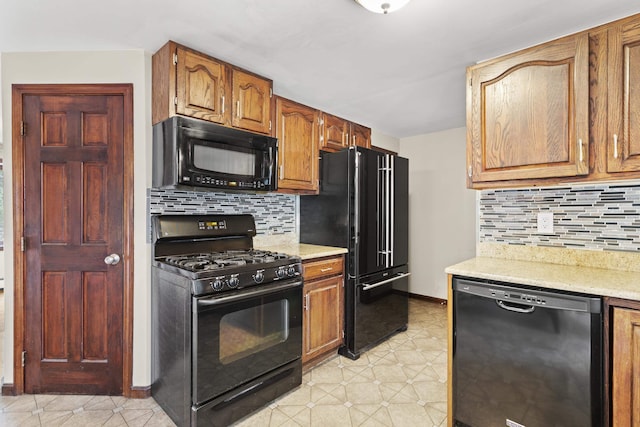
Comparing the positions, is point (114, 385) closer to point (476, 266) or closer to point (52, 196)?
point (52, 196)

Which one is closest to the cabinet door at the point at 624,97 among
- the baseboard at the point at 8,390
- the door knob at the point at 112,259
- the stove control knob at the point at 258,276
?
the stove control knob at the point at 258,276

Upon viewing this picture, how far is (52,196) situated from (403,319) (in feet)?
10.1

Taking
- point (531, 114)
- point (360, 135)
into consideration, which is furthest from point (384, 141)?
point (531, 114)

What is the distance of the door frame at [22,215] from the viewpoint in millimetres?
2123

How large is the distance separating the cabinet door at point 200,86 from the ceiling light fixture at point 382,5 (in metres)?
1.08

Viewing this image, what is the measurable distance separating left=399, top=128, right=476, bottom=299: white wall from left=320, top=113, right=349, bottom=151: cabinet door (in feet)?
4.74

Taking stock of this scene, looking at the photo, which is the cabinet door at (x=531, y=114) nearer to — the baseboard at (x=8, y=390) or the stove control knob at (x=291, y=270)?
the stove control knob at (x=291, y=270)

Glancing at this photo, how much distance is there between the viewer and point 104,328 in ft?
7.14

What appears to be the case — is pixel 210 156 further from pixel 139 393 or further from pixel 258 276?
pixel 139 393

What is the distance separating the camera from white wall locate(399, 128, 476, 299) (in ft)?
13.1

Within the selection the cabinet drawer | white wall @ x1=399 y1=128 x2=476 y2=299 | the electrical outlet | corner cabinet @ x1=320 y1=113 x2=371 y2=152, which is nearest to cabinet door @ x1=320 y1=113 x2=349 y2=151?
corner cabinet @ x1=320 y1=113 x2=371 y2=152

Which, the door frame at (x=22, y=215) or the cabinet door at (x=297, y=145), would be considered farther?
the cabinet door at (x=297, y=145)

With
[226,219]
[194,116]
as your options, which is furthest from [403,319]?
[194,116]

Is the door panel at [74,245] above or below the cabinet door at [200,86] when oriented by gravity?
below
